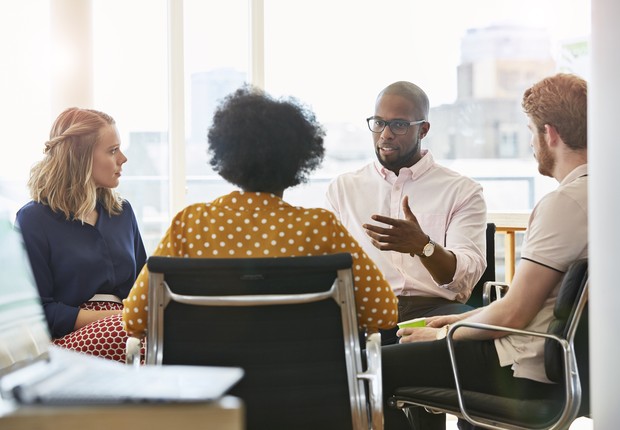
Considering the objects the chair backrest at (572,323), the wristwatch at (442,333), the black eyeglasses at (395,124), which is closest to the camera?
the chair backrest at (572,323)

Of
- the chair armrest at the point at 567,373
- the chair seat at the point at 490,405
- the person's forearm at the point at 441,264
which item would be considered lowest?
the chair seat at the point at 490,405

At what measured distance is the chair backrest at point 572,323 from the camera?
1906 millimetres

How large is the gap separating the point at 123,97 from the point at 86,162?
2.69 metres

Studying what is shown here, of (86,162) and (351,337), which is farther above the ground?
(86,162)

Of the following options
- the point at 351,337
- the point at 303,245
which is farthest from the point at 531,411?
the point at 303,245

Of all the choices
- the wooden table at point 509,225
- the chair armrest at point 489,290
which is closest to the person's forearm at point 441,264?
the chair armrest at point 489,290

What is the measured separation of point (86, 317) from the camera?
2461mm

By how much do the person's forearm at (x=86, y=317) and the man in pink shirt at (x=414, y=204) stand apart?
91 cm

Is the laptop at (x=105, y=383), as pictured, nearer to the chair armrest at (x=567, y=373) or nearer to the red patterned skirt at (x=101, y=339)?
the chair armrest at (x=567, y=373)

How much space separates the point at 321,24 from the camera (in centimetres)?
550

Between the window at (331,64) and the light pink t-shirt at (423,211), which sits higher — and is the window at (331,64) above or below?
above

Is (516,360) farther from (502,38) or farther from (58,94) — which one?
(502,38)

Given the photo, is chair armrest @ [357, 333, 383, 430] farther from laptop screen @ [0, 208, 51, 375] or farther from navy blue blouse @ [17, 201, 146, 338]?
navy blue blouse @ [17, 201, 146, 338]

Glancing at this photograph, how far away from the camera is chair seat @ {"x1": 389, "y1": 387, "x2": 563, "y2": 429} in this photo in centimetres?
202
